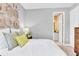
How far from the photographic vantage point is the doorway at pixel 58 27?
2.02 meters

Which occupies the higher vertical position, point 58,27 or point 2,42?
point 58,27

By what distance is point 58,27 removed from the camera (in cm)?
204

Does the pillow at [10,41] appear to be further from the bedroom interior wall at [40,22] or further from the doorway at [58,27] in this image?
the doorway at [58,27]

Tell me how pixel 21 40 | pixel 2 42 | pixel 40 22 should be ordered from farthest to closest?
pixel 40 22, pixel 21 40, pixel 2 42

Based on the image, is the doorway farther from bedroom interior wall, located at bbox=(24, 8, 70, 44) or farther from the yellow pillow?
the yellow pillow

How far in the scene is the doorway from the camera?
2017 millimetres

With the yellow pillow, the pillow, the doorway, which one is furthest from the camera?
the doorway

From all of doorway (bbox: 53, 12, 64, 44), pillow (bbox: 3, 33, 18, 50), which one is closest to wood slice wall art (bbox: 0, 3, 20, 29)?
pillow (bbox: 3, 33, 18, 50)

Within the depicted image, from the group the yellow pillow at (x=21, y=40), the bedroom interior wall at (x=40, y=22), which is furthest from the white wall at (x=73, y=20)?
the yellow pillow at (x=21, y=40)

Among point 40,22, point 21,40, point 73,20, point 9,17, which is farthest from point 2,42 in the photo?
point 73,20

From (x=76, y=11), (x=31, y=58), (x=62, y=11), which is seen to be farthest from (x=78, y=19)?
(x=31, y=58)

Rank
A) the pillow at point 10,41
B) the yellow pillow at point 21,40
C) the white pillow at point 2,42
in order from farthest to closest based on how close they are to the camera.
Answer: the yellow pillow at point 21,40 < the pillow at point 10,41 < the white pillow at point 2,42

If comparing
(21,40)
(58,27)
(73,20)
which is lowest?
(21,40)

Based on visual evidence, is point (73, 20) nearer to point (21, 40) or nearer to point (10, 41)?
point (21, 40)
